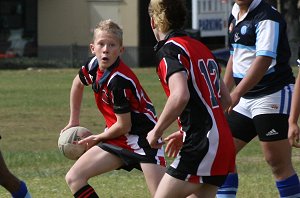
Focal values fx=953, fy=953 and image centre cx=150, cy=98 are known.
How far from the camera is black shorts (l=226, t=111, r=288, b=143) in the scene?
7438 millimetres

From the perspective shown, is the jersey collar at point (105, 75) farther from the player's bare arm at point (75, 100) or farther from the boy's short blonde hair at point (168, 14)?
the boy's short blonde hair at point (168, 14)

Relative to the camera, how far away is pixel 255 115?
24.7ft

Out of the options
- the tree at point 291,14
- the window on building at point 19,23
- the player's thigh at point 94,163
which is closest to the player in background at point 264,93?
the player's thigh at point 94,163

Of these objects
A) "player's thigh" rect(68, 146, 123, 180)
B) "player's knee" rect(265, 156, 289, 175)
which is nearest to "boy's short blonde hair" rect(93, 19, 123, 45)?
"player's thigh" rect(68, 146, 123, 180)

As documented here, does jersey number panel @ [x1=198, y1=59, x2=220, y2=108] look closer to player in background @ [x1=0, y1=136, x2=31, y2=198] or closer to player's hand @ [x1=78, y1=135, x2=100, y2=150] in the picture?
player's hand @ [x1=78, y1=135, x2=100, y2=150]

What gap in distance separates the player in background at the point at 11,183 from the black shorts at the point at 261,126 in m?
1.76

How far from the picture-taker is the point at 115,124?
6.87 meters

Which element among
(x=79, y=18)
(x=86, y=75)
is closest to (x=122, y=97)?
(x=86, y=75)

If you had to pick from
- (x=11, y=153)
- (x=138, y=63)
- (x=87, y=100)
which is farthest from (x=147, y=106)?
(x=138, y=63)

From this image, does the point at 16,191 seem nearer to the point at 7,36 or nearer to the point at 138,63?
the point at 138,63

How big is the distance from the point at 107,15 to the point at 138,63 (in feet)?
13.9

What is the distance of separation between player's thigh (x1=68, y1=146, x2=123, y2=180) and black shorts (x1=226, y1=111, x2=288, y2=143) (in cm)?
114

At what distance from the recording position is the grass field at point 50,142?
31.0ft

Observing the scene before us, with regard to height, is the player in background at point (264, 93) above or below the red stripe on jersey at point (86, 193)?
above
